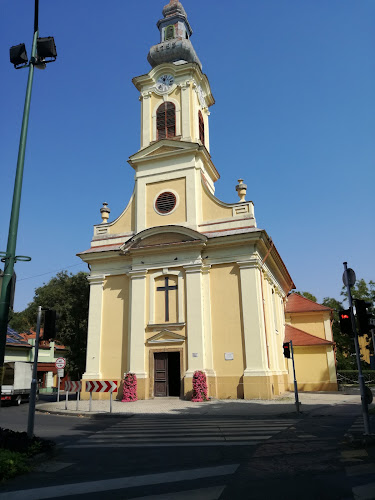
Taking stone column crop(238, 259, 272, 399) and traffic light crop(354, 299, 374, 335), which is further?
stone column crop(238, 259, 272, 399)

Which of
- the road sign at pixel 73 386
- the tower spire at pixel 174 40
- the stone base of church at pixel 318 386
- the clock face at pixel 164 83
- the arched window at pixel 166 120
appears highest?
the tower spire at pixel 174 40

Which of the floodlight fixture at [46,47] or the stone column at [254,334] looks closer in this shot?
the floodlight fixture at [46,47]

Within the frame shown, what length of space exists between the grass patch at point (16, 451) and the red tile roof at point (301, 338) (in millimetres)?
21846

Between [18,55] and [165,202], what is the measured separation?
15744 millimetres

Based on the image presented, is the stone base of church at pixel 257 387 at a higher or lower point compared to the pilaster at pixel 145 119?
lower

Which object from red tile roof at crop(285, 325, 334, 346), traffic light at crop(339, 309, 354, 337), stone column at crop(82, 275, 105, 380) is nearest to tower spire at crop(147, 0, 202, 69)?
stone column at crop(82, 275, 105, 380)

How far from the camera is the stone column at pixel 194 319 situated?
20875 millimetres

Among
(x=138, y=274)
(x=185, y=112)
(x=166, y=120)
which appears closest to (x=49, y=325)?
(x=138, y=274)

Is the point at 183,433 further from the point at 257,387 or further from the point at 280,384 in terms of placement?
the point at 280,384

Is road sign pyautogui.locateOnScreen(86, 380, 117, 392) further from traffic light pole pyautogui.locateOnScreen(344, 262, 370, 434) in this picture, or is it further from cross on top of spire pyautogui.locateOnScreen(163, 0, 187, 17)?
cross on top of spire pyautogui.locateOnScreen(163, 0, 187, 17)

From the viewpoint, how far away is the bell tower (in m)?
26.3

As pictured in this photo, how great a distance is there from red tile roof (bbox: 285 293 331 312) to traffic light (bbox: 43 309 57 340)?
25.5m

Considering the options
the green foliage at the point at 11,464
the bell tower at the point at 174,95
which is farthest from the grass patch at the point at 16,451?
the bell tower at the point at 174,95

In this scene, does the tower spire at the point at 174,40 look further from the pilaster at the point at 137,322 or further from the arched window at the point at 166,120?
the pilaster at the point at 137,322
